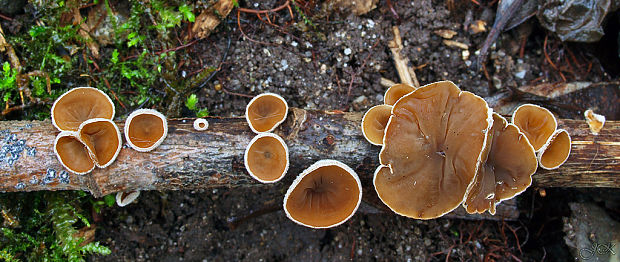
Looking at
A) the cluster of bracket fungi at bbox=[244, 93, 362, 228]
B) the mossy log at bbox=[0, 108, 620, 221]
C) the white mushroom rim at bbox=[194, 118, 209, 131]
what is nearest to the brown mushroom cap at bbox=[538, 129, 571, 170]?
the mossy log at bbox=[0, 108, 620, 221]

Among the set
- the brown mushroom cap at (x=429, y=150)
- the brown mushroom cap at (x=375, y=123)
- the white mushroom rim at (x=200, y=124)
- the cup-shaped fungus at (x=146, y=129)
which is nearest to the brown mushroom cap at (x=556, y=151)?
the brown mushroom cap at (x=429, y=150)

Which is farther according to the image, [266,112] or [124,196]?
[124,196]

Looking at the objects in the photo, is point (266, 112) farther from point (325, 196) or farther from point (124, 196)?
point (124, 196)

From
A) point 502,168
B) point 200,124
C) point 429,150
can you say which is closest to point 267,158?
point 200,124

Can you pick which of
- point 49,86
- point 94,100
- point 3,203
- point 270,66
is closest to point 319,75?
point 270,66

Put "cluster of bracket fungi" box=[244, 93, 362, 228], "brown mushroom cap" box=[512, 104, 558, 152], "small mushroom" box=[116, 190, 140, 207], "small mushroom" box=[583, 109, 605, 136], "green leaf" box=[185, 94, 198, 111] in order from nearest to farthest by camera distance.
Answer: "cluster of bracket fungi" box=[244, 93, 362, 228], "brown mushroom cap" box=[512, 104, 558, 152], "small mushroom" box=[583, 109, 605, 136], "small mushroom" box=[116, 190, 140, 207], "green leaf" box=[185, 94, 198, 111]

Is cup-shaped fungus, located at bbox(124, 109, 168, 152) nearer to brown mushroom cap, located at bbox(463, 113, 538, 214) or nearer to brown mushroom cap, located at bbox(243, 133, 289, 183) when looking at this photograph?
brown mushroom cap, located at bbox(243, 133, 289, 183)
